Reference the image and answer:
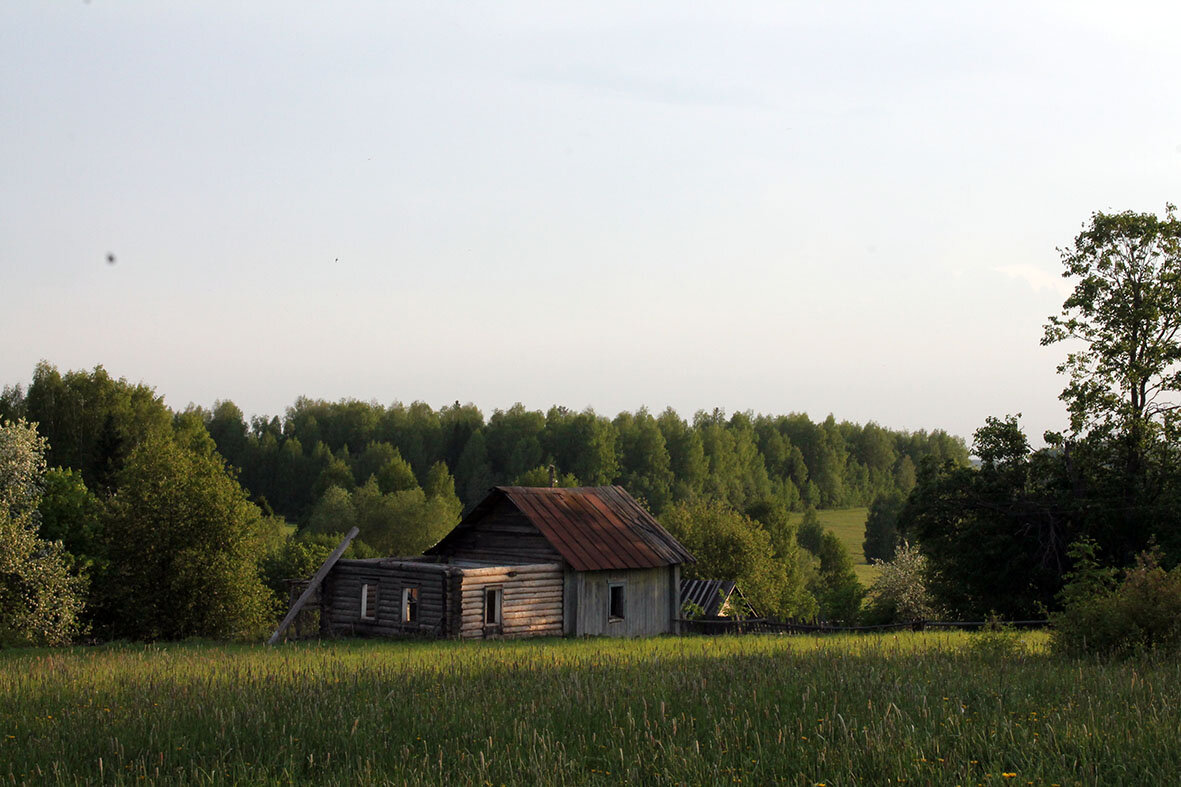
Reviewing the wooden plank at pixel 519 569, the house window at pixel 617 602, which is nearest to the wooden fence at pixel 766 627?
the house window at pixel 617 602

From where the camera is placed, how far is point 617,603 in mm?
35531

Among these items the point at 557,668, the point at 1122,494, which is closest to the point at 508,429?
the point at 1122,494

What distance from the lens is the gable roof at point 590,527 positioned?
34.2 m

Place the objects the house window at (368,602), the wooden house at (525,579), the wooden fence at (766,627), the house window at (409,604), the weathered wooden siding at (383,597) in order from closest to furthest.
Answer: the weathered wooden siding at (383,597) → the wooden house at (525,579) → the house window at (409,604) → the wooden fence at (766,627) → the house window at (368,602)

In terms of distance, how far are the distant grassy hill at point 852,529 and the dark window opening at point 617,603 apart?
59.1 m

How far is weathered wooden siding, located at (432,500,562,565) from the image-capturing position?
34.8m

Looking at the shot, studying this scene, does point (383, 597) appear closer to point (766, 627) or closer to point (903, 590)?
point (766, 627)

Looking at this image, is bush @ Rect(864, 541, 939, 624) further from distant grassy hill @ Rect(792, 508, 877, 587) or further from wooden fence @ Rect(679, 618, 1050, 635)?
distant grassy hill @ Rect(792, 508, 877, 587)

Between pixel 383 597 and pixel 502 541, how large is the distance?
16.3ft

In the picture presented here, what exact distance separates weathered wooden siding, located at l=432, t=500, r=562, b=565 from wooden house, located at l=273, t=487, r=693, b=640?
1.4 inches

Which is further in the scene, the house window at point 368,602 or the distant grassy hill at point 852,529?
the distant grassy hill at point 852,529

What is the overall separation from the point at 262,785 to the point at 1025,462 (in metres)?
34.1

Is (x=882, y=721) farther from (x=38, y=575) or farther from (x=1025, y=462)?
(x=38, y=575)

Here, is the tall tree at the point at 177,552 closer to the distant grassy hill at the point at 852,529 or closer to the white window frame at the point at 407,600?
the white window frame at the point at 407,600
